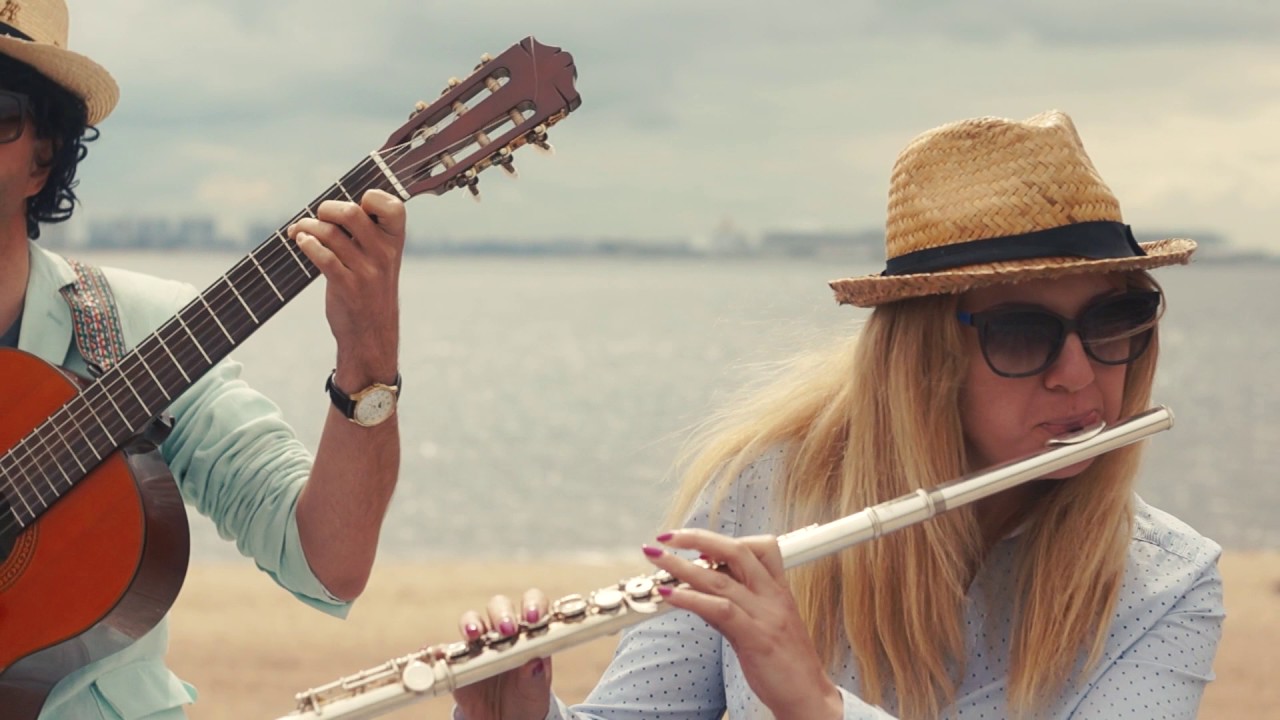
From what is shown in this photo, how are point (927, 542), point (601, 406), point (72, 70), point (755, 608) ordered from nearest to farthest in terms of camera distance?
point (755, 608) < point (927, 542) < point (72, 70) < point (601, 406)

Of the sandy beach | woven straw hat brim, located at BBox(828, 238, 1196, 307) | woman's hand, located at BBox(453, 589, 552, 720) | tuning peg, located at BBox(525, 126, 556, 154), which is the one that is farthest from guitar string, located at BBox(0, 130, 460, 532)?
the sandy beach

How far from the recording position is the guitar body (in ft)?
7.45

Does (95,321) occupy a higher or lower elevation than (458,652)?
higher

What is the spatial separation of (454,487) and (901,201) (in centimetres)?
3241

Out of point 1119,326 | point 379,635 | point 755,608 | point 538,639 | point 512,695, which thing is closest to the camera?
point 755,608

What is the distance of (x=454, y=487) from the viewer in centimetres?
3422

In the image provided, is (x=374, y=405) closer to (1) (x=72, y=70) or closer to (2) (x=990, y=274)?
(1) (x=72, y=70)

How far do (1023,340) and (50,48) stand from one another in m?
1.62

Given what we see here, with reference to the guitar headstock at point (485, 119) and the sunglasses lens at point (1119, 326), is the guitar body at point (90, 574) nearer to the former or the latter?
the guitar headstock at point (485, 119)

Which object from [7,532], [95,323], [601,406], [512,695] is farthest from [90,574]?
[601,406]

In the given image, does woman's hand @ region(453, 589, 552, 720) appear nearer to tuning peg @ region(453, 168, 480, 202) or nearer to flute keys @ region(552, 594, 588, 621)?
flute keys @ region(552, 594, 588, 621)

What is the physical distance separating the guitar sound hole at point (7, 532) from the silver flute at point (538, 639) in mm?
774

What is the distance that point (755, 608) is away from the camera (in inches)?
69.8

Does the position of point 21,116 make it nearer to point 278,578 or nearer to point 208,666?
point 278,578
